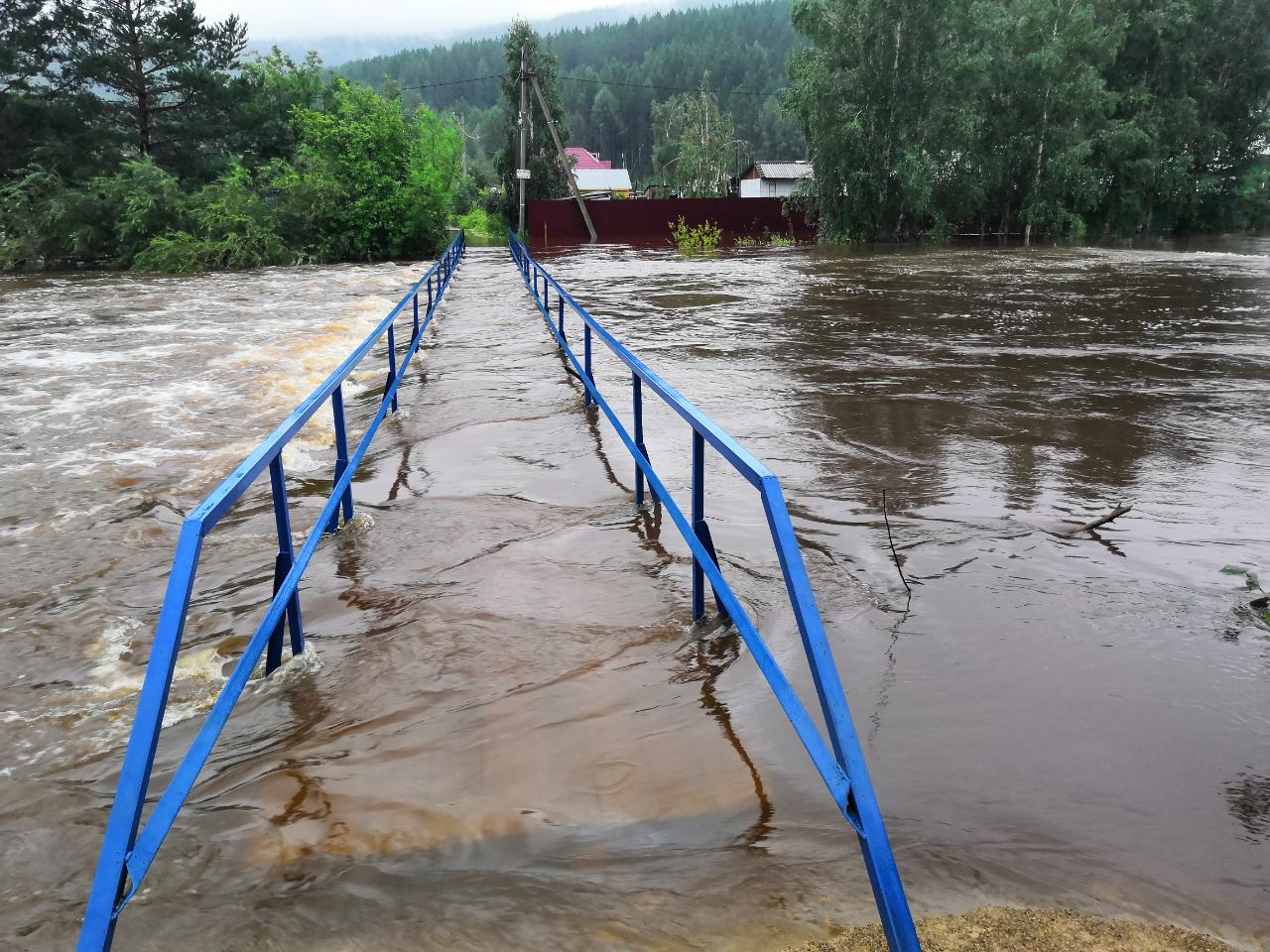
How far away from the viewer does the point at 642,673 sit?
10.3 feet

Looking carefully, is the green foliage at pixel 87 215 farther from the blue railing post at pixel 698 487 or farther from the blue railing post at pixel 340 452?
the blue railing post at pixel 698 487

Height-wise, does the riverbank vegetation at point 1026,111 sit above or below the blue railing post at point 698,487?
above

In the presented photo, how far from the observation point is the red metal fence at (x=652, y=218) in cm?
3591

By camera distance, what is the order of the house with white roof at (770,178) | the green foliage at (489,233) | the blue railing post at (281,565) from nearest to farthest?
the blue railing post at (281,565), the green foliage at (489,233), the house with white roof at (770,178)

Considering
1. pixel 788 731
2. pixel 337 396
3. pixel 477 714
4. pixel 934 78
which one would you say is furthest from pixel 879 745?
pixel 934 78

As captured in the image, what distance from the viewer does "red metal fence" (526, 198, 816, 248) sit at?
35.9 meters

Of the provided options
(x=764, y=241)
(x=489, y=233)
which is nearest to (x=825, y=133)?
(x=764, y=241)

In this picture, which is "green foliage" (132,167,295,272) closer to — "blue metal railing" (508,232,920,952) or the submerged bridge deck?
the submerged bridge deck

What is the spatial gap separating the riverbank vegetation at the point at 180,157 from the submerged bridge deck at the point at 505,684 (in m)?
23.1

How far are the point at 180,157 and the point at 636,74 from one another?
3931 inches

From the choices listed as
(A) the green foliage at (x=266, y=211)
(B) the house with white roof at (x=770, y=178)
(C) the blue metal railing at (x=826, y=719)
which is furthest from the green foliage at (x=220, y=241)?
(B) the house with white roof at (x=770, y=178)

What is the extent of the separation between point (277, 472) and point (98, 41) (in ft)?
115

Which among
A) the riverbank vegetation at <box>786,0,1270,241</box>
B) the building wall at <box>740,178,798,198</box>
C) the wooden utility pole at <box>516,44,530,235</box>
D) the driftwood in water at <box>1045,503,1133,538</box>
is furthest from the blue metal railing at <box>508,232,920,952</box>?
the building wall at <box>740,178,798,198</box>

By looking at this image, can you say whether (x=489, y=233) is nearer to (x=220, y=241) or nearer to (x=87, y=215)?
(x=220, y=241)
